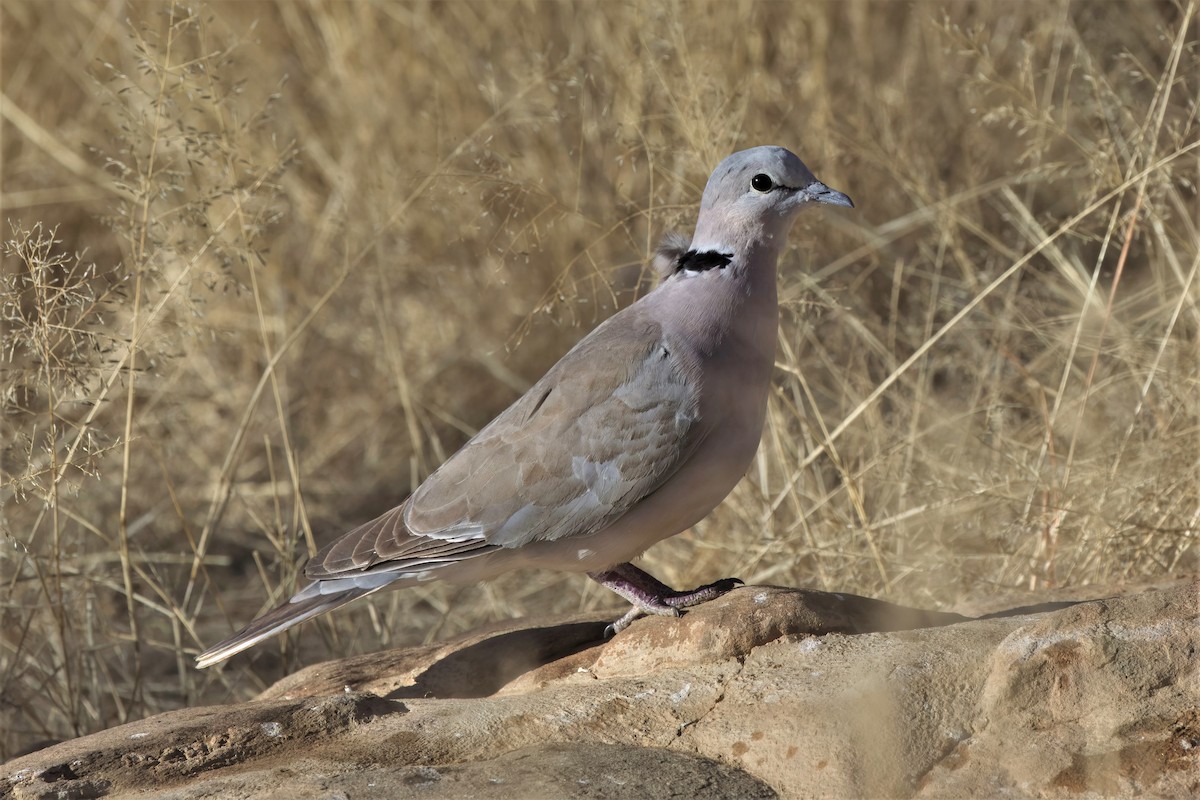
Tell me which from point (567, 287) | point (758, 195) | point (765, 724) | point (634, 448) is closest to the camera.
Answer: point (765, 724)

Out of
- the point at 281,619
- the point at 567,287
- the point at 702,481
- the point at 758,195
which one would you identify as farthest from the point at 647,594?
the point at 567,287

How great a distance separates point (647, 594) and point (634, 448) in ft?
1.41

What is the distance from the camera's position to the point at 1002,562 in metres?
4.92

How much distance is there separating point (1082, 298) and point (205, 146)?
3664 mm

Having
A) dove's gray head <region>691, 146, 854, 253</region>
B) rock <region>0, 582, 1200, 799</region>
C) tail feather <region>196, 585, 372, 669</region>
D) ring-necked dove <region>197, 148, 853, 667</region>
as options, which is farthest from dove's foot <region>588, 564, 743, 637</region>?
dove's gray head <region>691, 146, 854, 253</region>

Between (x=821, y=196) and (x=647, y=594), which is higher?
(x=821, y=196)

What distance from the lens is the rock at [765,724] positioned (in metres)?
2.73

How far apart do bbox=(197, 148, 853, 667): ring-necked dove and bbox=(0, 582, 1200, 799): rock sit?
1.03 ft

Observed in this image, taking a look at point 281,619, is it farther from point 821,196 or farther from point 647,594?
point 821,196

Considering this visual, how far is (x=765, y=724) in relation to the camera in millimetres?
2922

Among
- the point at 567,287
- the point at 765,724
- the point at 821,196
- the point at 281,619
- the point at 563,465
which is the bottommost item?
the point at 765,724

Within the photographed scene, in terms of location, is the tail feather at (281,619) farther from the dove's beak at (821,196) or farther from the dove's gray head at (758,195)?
the dove's beak at (821,196)

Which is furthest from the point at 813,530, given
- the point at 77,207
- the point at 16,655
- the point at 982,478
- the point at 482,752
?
the point at 77,207

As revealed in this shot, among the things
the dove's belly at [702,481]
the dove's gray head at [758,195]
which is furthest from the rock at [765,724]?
the dove's gray head at [758,195]
